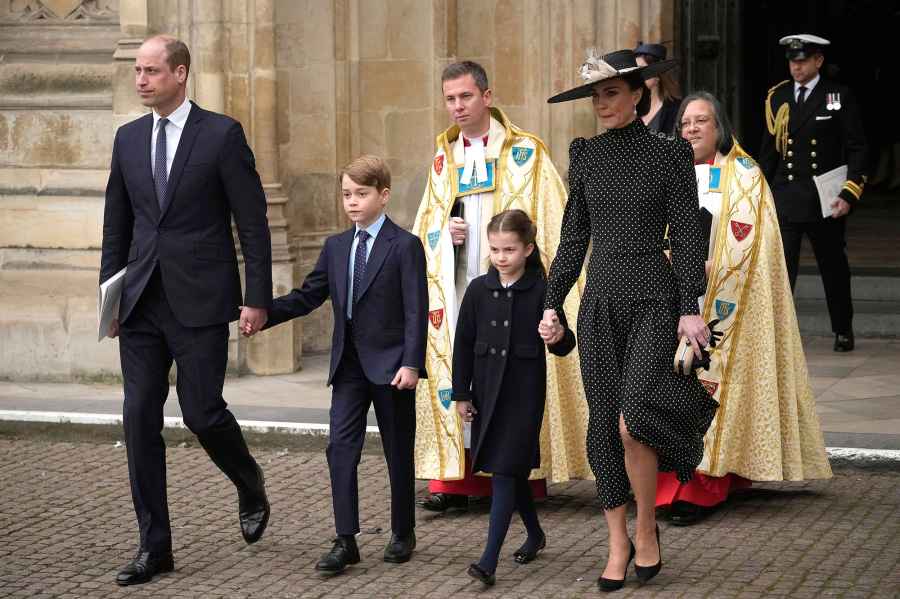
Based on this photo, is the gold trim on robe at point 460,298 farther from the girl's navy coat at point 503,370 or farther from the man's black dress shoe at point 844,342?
the man's black dress shoe at point 844,342

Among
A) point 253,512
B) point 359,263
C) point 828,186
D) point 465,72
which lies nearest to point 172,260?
point 359,263

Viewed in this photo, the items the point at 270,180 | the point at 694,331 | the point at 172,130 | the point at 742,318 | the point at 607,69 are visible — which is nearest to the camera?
the point at 694,331

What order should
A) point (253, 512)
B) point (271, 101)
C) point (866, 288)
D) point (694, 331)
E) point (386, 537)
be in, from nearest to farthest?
point (694, 331) → point (253, 512) → point (386, 537) → point (271, 101) → point (866, 288)

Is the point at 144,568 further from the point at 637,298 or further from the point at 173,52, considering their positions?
the point at 637,298

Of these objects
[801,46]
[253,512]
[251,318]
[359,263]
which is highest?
[801,46]

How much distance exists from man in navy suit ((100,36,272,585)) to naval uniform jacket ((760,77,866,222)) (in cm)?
496

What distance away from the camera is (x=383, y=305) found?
6359 mm

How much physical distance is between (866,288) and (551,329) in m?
6.59

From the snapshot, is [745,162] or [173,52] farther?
[745,162]

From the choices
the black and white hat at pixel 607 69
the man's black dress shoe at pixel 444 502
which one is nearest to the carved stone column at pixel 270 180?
the man's black dress shoe at pixel 444 502

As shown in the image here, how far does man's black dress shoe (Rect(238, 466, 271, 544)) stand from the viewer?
661 centimetres

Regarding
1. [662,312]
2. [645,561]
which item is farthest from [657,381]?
[645,561]

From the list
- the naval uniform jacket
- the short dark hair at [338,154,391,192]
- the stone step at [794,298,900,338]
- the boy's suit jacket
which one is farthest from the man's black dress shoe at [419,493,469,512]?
the stone step at [794,298,900,338]

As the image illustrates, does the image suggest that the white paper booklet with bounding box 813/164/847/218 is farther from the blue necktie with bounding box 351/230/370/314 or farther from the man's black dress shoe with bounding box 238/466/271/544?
the man's black dress shoe with bounding box 238/466/271/544
